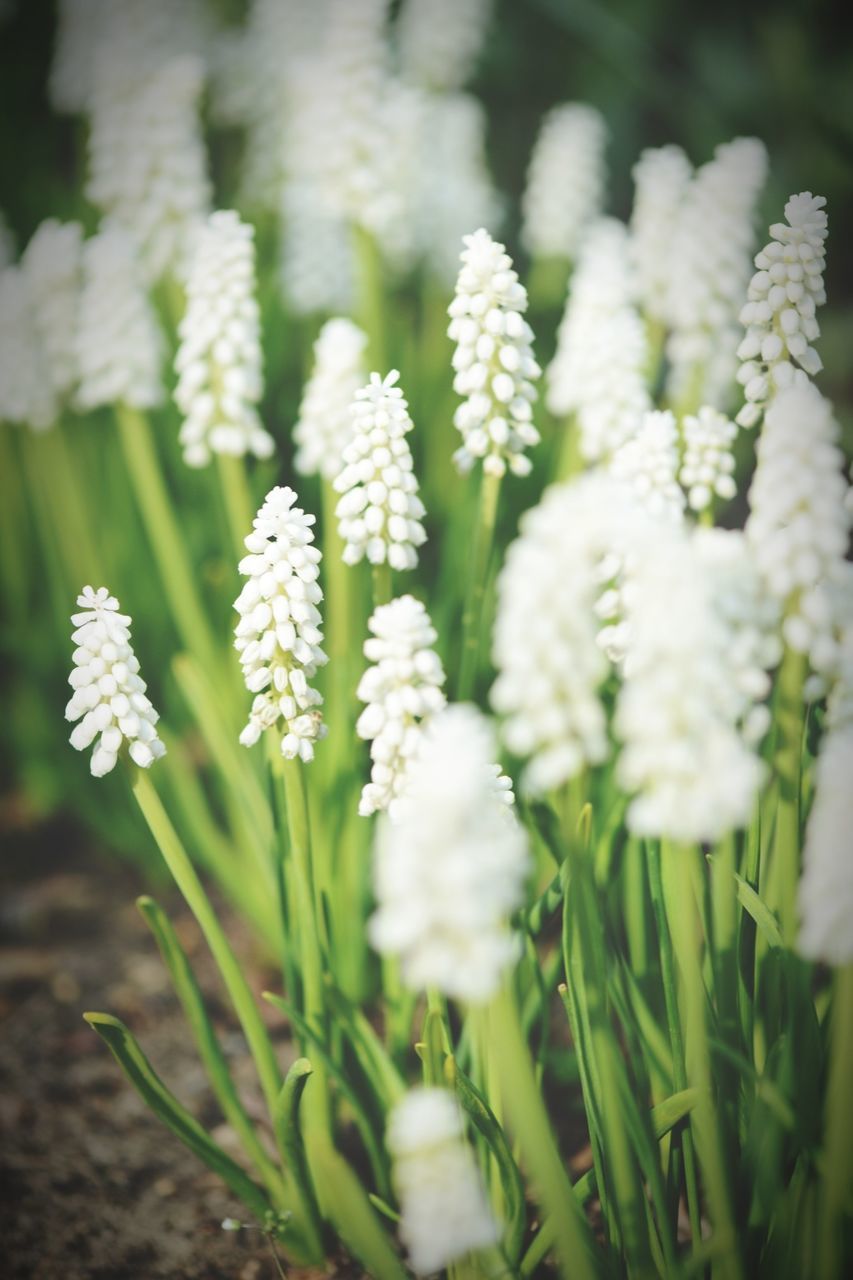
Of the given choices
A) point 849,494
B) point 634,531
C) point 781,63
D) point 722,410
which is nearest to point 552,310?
point 722,410

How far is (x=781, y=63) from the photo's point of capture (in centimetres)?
586

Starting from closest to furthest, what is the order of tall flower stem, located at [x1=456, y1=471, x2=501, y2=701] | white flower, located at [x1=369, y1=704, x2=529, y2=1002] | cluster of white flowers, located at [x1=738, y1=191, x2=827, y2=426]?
1. white flower, located at [x1=369, y1=704, x2=529, y2=1002]
2. cluster of white flowers, located at [x1=738, y1=191, x2=827, y2=426]
3. tall flower stem, located at [x1=456, y1=471, x2=501, y2=701]

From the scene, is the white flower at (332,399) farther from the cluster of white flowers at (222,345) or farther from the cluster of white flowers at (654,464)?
the cluster of white flowers at (654,464)

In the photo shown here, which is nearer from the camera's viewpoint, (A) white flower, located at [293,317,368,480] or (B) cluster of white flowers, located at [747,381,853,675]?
(B) cluster of white flowers, located at [747,381,853,675]

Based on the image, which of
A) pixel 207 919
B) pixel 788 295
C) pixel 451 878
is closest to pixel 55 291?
pixel 207 919

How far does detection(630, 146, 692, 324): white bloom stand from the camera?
10.2ft

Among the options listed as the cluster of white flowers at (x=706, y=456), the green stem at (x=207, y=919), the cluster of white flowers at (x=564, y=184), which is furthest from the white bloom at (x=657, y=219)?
the green stem at (x=207, y=919)

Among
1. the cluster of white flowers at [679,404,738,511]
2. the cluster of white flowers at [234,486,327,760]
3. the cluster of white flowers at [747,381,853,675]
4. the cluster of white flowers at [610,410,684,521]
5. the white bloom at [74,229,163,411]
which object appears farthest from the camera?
the white bloom at [74,229,163,411]

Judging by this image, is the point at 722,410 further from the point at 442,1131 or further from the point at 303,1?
the point at 303,1

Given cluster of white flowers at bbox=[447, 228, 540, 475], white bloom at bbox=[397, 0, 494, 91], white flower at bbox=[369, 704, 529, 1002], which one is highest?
white bloom at bbox=[397, 0, 494, 91]

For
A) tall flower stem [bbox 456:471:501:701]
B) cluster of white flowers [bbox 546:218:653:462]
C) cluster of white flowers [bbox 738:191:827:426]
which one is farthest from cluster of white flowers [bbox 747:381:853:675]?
cluster of white flowers [bbox 546:218:653:462]

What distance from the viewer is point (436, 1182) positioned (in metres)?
1.53

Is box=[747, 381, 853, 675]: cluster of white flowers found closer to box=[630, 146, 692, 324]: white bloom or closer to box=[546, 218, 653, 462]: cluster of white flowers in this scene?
box=[546, 218, 653, 462]: cluster of white flowers

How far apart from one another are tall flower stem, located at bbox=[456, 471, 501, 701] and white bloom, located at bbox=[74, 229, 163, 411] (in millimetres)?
1291
